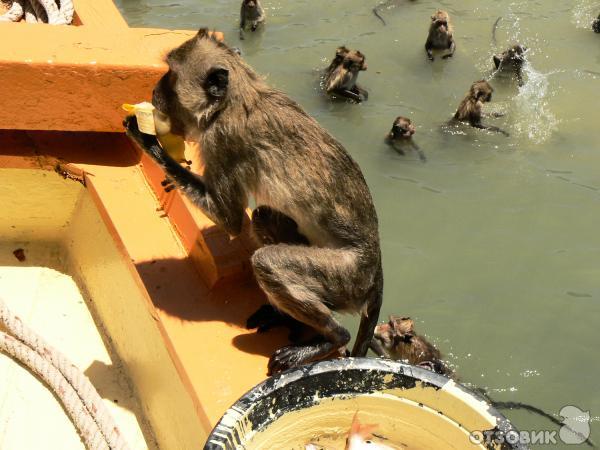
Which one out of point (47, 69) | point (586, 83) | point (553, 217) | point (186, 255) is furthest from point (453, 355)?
point (586, 83)

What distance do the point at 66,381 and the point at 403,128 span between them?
511cm

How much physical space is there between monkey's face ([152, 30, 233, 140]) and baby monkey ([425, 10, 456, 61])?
21.8ft

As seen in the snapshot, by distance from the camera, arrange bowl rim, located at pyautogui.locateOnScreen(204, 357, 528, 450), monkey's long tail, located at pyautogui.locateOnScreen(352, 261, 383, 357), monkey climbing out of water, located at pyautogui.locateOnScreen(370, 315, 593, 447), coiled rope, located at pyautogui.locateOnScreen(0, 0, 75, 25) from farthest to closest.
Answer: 1. monkey climbing out of water, located at pyautogui.locateOnScreen(370, 315, 593, 447)
2. coiled rope, located at pyautogui.locateOnScreen(0, 0, 75, 25)
3. monkey's long tail, located at pyautogui.locateOnScreen(352, 261, 383, 357)
4. bowl rim, located at pyautogui.locateOnScreen(204, 357, 528, 450)

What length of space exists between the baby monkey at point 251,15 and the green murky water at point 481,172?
7.0 inches

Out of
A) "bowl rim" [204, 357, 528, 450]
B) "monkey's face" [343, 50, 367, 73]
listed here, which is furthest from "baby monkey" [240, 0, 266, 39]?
"bowl rim" [204, 357, 528, 450]

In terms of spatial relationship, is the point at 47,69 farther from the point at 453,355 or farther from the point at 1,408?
the point at 453,355

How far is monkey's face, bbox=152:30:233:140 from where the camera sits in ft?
13.4

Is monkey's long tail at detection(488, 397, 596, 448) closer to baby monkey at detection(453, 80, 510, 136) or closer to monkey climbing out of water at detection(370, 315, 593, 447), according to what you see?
monkey climbing out of water at detection(370, 315, 593, 447)

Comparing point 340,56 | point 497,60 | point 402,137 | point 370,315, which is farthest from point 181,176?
point 497,60

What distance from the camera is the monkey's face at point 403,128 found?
842 centimetres

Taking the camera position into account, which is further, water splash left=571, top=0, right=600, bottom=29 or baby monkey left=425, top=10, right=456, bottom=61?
water splash left=571, top=0, right=600, bottom=29

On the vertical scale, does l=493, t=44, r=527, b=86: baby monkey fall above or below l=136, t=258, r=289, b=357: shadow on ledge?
above

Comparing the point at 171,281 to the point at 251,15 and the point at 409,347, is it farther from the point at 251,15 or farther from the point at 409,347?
the point at 251,15

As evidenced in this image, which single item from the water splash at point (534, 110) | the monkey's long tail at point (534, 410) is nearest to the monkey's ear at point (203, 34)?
the monkey's long tail at point (534, 410)
